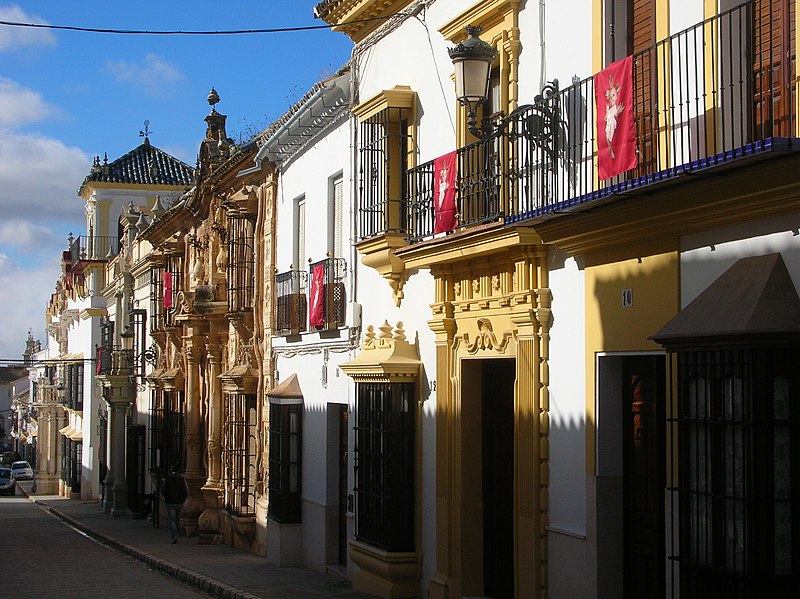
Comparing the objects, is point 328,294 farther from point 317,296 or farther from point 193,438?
point 193,438

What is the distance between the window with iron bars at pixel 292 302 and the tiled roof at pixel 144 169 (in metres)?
29.2

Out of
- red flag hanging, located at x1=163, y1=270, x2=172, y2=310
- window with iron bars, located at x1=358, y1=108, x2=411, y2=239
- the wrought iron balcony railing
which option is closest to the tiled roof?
the wrought iron balcony railing

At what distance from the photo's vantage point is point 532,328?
439 inches

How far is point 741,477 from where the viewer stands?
7.88 m

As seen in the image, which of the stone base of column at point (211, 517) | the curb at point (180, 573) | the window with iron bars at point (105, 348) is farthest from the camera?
the window with iron bars at point (105, 348)

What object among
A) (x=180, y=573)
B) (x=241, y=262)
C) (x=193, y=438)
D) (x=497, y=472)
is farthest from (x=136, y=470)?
(x=497, y=472)

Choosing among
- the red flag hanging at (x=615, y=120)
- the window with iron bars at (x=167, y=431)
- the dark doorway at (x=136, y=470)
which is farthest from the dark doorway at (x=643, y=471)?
the dark doorway at (x=136, y=470)

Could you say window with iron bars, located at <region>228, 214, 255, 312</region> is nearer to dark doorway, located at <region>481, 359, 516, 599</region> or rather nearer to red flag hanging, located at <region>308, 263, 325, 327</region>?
red flag hanging, located at <region>308, 263, 325, 327</region>

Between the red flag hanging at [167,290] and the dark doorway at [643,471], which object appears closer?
the dark doorway at [643,471]

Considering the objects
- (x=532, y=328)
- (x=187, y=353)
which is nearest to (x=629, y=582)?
(x=532, y=328)

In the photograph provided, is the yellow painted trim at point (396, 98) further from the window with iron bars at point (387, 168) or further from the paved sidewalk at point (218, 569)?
the paved sidewalk at point (218, 569)

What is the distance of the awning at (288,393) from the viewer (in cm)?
1866

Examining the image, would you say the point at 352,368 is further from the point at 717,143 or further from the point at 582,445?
the point at 717,143

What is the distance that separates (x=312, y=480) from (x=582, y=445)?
8196mm
